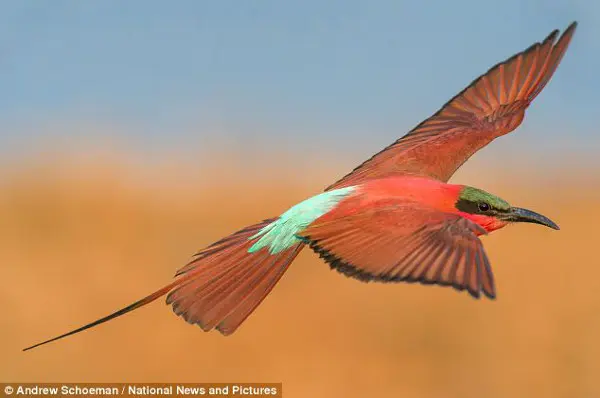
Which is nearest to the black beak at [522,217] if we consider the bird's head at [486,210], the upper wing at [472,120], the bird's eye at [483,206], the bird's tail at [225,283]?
the bird's head at [486,210]

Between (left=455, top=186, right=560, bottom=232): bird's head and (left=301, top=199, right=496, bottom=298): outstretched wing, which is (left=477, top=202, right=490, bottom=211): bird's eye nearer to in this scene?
(left=455, top=186, right=560, bottom=232): bird's head

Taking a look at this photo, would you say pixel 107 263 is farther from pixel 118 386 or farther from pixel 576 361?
pixel 576 361

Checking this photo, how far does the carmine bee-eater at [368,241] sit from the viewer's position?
3918mm

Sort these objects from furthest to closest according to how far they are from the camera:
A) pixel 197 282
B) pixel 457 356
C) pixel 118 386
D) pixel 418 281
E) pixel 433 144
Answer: pixel 457 356 → pixel 118 386 → pixel 433 144 → pixel 197 282 → pixel 418 281

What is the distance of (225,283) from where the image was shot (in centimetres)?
420

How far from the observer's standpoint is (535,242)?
8289 mm

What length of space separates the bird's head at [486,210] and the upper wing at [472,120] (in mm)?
374

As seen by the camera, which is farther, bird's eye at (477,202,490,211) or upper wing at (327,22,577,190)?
upper wing at (327,22,577,190)

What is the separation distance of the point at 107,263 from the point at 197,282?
12.9 ft

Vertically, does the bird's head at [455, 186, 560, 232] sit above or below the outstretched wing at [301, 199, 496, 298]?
above

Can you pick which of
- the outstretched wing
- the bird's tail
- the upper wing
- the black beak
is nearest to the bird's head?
the black beak

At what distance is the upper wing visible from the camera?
15.9 ft

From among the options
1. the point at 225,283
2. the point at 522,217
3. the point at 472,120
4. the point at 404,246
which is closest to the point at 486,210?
the point at 522,217

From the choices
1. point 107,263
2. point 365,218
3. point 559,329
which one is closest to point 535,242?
point 559,329
